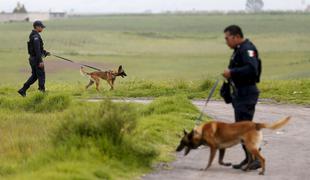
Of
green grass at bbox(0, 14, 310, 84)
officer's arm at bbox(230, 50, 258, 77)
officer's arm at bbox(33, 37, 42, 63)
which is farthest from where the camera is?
green grass at bbox(0, 14, 310, 84)

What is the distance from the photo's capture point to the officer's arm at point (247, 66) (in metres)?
10.9

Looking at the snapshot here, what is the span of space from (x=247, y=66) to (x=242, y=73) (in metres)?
0.13

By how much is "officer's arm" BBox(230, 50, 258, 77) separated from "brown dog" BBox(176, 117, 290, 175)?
0.71m

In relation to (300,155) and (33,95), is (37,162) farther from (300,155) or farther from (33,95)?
(33,95)

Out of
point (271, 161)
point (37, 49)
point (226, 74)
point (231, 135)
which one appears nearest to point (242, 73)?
point (226, 74)

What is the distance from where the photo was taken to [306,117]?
59.7ft

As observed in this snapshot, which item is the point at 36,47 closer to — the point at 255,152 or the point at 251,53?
the point at 251,53

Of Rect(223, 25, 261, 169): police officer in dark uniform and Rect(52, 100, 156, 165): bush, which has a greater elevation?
Rect(223, 25, 261, 169): police officer in dark uniform

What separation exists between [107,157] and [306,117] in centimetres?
857

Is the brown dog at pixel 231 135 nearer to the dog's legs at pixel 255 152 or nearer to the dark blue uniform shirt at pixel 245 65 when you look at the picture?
the dog's legs at pixel 255 152

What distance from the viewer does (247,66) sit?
10.9 metres

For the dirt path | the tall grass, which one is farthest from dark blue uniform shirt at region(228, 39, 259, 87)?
the tall grass

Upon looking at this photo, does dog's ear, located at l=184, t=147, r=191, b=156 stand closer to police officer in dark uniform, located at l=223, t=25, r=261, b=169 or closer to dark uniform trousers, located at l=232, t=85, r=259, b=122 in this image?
police officer in dark uniform, located at l=223, t=25, r=261, b=169

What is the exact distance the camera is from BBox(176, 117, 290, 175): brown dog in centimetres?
1078
